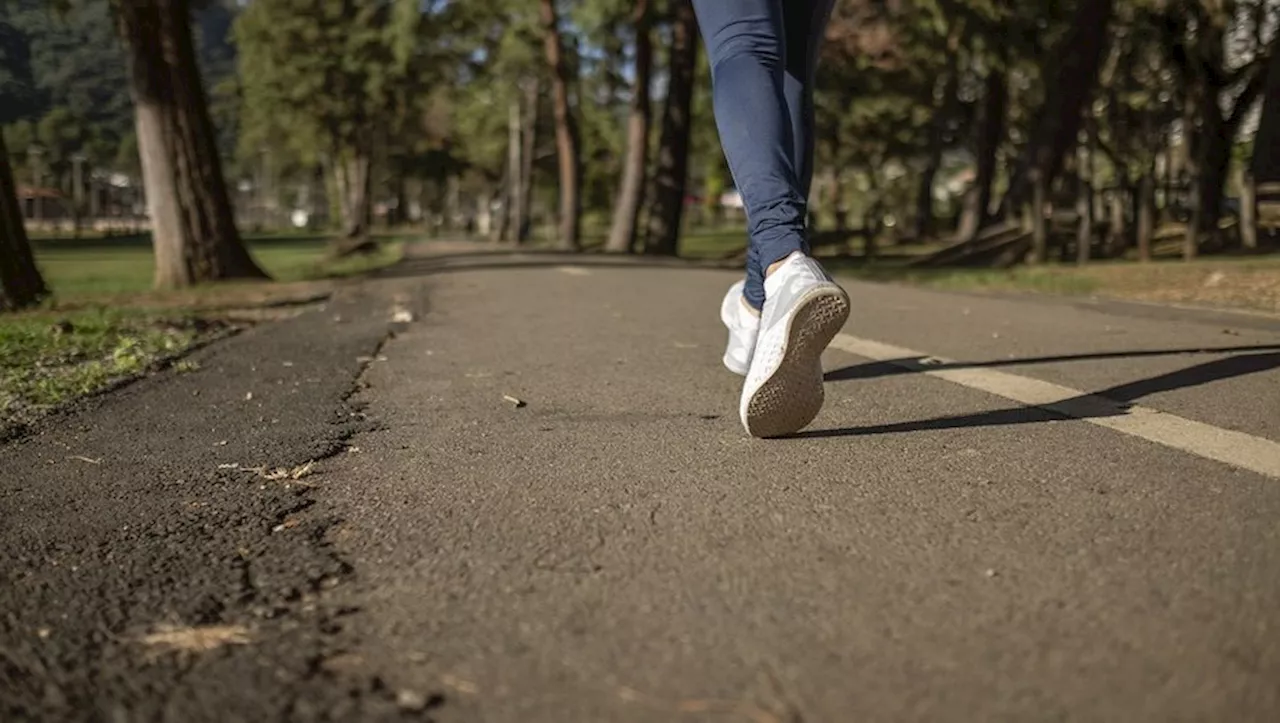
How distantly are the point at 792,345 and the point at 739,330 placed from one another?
106 centimetres

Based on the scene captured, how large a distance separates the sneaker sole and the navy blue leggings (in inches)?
12.2

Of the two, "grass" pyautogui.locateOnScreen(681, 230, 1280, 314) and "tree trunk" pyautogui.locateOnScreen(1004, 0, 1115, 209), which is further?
"tree trunk" pyautogui.locateOnScreen(1004, 0, 1115, 209)

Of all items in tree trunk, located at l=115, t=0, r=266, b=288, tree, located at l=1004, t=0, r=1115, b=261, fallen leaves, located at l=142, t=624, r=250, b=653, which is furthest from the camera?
tree, located at l=1004, t=0, r=1115, b=261

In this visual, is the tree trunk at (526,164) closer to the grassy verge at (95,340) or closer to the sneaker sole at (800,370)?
the grassy verge at (95,340)

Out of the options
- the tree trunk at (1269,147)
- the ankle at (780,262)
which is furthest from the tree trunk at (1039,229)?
the ankle at (780,262)

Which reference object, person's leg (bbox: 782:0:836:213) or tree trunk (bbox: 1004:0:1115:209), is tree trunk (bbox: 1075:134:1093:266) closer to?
tree trunk (bbox: 1004:0:1115:209)

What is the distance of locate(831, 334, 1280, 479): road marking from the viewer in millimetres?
2764

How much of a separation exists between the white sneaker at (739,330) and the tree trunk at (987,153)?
20.3 meters

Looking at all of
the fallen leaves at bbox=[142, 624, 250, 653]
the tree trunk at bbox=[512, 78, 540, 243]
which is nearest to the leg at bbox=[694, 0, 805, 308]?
the fallen leaves at bbox=[142, 624, 250, 653]

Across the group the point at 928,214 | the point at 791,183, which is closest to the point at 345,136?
the point at 928,214

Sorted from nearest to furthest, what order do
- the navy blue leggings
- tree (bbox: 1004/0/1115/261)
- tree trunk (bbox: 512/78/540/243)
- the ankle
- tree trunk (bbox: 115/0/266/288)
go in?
the ankle, the navy blue leggings, tree trunk (bbox: 115/0/266/288), tree (bbox: 1004/0/1115/261), tree trunk (bbox: 512/78/540/243)

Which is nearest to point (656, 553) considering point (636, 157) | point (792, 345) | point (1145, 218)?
point (792, 345)

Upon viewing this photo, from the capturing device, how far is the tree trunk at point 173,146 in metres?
12.6

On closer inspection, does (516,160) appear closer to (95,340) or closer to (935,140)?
(935,140)
